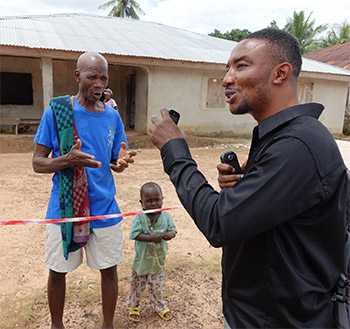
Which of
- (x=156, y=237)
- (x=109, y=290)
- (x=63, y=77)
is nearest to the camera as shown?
(x=109, y=290)

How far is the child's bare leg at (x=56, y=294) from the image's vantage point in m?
2.28

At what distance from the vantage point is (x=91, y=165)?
205 centimetres

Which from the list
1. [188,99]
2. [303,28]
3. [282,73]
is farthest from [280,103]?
[303,28]

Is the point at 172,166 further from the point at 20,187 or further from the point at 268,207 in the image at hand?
the point at 20,187

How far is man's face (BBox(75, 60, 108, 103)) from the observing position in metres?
2.17

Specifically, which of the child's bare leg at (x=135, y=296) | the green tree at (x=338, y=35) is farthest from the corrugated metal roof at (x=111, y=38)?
the green tree at (x=338, y=35)

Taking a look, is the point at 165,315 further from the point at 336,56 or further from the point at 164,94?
the point at 336,56

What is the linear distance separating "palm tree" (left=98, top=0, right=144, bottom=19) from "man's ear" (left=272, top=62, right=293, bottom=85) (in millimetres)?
32048

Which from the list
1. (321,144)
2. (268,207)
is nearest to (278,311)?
(268,207)

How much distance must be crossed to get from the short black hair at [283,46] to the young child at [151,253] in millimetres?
1716

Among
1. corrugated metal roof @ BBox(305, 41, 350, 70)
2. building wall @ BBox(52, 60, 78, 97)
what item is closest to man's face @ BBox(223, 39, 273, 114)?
building wall @ BBox(52, 60, 78, 97)

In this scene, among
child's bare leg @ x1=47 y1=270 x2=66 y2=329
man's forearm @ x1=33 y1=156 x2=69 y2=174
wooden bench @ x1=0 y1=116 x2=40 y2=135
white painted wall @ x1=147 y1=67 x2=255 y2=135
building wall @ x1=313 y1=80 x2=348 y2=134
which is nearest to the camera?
man's forearm @ x1=33 y1=156 x2=69 y2=174

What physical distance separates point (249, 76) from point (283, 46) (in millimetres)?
142

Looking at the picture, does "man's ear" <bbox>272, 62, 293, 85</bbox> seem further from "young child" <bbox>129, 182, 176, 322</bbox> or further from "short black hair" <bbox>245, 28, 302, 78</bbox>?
"young child" <bbox>129, 182, 176, 322</bbox>
